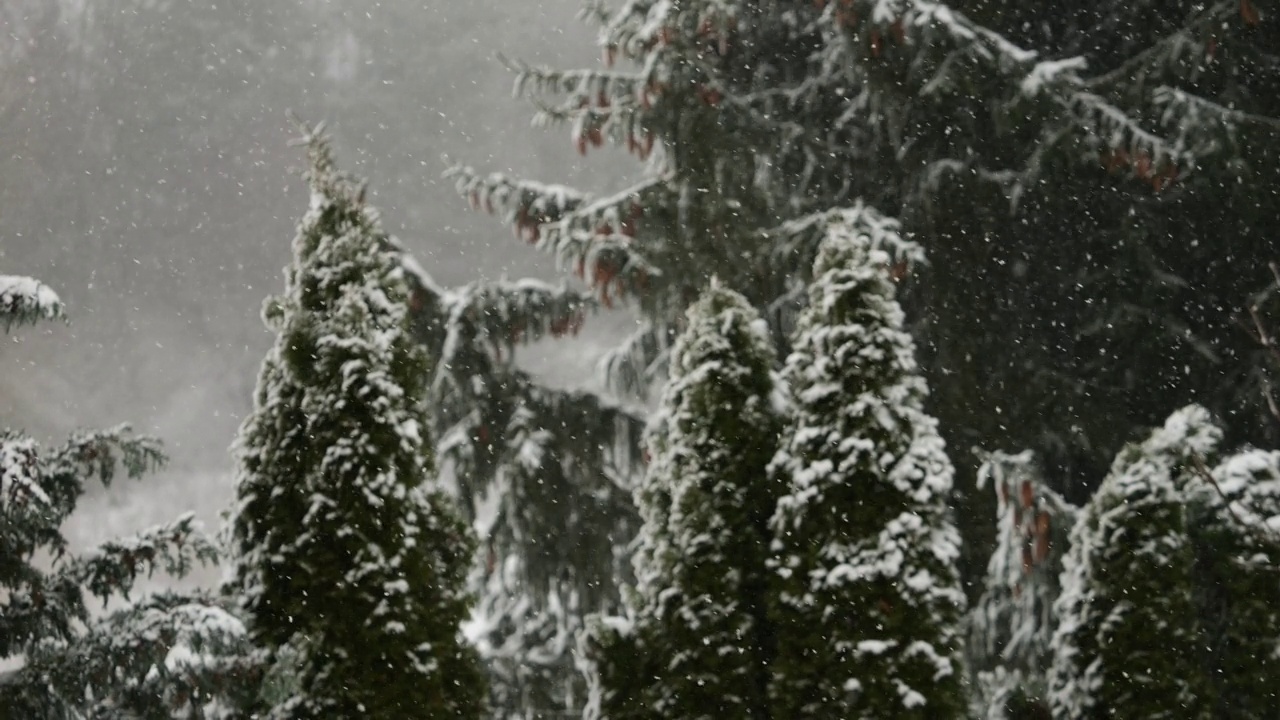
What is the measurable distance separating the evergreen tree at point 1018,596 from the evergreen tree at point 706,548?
8.96 feet

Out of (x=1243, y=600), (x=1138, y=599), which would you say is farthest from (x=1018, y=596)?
(x=1138, y=599)

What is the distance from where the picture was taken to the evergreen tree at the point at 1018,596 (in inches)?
352

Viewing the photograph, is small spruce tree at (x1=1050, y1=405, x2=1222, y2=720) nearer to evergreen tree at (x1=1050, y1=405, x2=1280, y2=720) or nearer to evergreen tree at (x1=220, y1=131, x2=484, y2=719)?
evergreen tree at (x1=1050, y1=405, x2=1280, y2=720)

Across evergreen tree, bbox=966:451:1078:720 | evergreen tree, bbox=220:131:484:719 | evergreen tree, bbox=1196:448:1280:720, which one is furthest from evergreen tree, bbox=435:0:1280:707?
evergreen tree, bbox=220:131:484:719

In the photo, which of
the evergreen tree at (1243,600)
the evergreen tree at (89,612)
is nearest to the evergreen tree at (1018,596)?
the evergreen tree at (1243,600)

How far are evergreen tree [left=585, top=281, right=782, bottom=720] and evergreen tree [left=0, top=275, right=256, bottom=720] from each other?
2.10m

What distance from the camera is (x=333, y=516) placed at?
5.79 meters

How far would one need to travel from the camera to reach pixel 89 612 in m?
5.93

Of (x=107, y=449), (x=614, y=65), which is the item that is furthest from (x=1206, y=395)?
(x=107, y=449)

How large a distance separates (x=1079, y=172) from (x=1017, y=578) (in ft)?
14.4

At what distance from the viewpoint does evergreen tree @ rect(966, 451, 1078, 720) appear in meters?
8.95

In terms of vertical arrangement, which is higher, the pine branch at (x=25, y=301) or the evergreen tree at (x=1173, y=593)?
the pine branch at (x=25, y=301)

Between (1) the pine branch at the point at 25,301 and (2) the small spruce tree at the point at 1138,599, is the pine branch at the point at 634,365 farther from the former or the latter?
(1) the pine branch at the point at 25,301

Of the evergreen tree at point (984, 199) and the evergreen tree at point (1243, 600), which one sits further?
the evergreen tree at point (984, 199)
